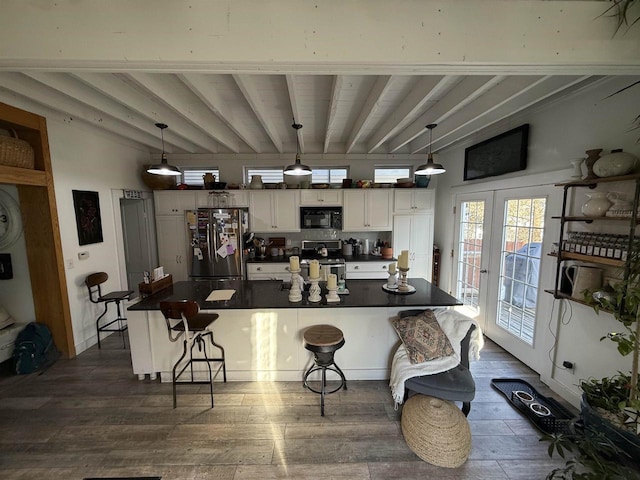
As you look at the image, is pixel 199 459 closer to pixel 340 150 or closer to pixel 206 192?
pixel 206 192

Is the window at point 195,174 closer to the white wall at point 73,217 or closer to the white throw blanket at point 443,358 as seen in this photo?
the white wall at point 73,217

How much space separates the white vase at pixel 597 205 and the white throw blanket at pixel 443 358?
1.24 meters

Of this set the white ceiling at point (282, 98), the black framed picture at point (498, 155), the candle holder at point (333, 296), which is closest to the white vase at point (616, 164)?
the white ceiling at point (282, 98)

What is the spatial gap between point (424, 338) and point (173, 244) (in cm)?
420

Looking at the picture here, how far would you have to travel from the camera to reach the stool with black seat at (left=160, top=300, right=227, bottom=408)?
2104 mm

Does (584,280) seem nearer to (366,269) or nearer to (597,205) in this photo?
(597,205)

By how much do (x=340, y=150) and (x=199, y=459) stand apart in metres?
4.41

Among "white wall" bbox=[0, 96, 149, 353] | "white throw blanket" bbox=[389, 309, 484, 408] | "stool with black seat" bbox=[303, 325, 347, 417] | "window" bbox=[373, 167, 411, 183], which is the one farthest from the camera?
"window" bbox=[373, 167, 411, 183]

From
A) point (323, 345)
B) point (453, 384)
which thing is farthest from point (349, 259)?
point (453, 384)

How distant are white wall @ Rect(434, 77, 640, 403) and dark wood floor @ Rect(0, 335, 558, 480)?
43cm

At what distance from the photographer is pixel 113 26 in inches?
52.1

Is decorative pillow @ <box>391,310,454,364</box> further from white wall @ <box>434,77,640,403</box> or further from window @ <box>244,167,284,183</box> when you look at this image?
window @ <box>244,167,284,183</box>

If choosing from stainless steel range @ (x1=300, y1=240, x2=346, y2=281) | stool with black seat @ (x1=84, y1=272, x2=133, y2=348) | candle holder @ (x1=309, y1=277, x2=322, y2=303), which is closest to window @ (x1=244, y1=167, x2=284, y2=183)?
stainless steel range @ (x1=300, y1=240, x2=346, y2=281)

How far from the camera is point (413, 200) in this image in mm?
4531
